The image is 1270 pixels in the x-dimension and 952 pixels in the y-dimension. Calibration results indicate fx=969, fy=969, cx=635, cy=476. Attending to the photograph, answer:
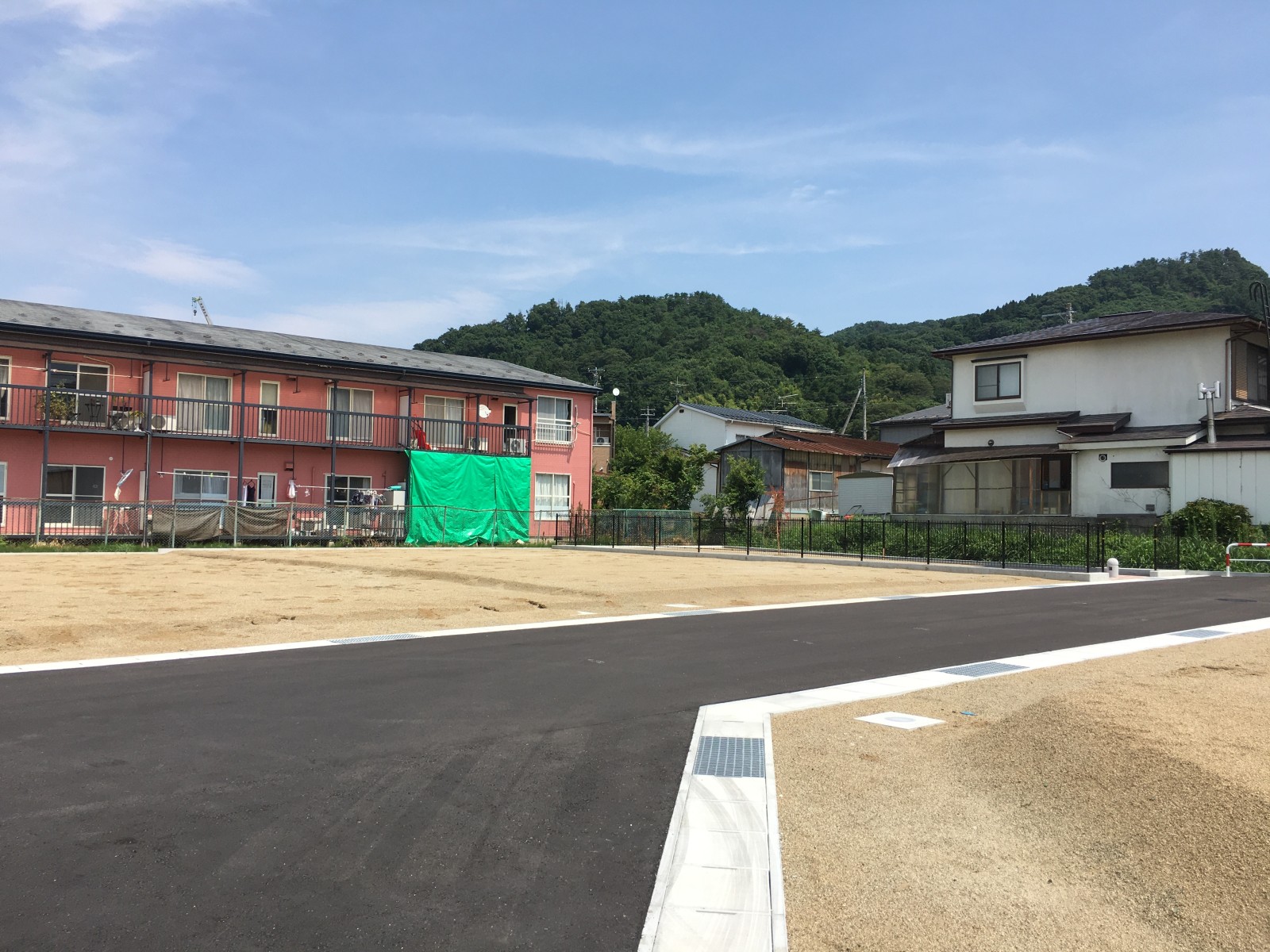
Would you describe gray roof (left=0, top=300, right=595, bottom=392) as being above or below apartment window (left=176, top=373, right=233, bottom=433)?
above

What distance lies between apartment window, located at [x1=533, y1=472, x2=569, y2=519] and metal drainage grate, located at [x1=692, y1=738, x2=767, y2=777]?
3383 centimetres

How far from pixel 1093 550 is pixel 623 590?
15.1 metres

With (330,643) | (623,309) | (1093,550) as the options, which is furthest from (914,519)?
(623,309)

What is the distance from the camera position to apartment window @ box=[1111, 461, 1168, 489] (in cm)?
A: 3062

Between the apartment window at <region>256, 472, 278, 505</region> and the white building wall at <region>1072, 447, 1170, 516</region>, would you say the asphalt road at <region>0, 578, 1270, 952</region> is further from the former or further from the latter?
the apartment window at <region>256, 472, 278, 505</region>

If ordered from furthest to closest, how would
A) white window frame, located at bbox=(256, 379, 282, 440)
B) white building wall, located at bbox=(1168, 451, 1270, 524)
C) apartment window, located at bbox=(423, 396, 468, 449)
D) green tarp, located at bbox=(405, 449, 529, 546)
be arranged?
apartment window, located at bbox=(423, 396, 468, 449)
green tarp, located at bbox=(405, 449, 529, 546)
white window frame, located at bbox=(256, 379, 282, 440)
white building wall, located at bbox=(1168, 451, 1270, 524)

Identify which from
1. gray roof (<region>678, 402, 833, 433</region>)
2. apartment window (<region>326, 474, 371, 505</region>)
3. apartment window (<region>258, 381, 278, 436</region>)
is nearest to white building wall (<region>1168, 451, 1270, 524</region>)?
apartment window (<region>326, 474, 371, 505</region>)

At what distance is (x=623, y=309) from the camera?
310ft

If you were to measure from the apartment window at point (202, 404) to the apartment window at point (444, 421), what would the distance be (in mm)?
7398

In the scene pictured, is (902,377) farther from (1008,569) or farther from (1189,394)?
(1008,569)

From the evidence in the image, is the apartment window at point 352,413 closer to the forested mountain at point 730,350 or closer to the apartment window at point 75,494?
the apartment window at point 75,494

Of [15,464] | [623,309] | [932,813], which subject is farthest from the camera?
[623,309]

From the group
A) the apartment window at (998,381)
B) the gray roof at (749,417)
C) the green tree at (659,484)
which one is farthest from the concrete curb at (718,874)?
the gray roof at (749,417)

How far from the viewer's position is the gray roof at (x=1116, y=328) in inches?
1252
